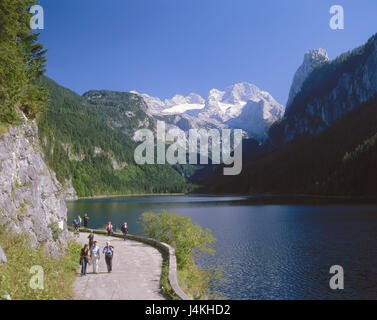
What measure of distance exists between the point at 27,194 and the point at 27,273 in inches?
386

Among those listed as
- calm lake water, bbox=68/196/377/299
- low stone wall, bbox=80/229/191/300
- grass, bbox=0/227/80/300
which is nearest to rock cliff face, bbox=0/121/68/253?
grass, bbox=0/227/80/300

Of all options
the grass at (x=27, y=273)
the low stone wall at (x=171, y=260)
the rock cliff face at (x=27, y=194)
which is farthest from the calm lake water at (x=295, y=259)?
the rock cliff face at (x=27, y=194)

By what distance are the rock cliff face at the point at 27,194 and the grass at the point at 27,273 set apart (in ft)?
4.86

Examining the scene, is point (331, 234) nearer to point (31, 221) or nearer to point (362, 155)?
point (31, 221)

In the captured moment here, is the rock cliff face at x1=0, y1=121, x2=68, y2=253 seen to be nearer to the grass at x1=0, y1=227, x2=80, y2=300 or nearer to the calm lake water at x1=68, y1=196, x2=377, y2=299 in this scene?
the grass at x1=0, y1=227, x2=80, y2=300

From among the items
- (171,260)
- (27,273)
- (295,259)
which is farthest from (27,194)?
(295,259)

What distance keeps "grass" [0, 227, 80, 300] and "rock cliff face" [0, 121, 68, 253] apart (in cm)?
148

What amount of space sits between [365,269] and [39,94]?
129ft

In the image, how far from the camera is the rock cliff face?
73.3 feet

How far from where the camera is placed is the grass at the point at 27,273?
15.0 meters

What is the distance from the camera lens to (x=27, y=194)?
25.1 m
